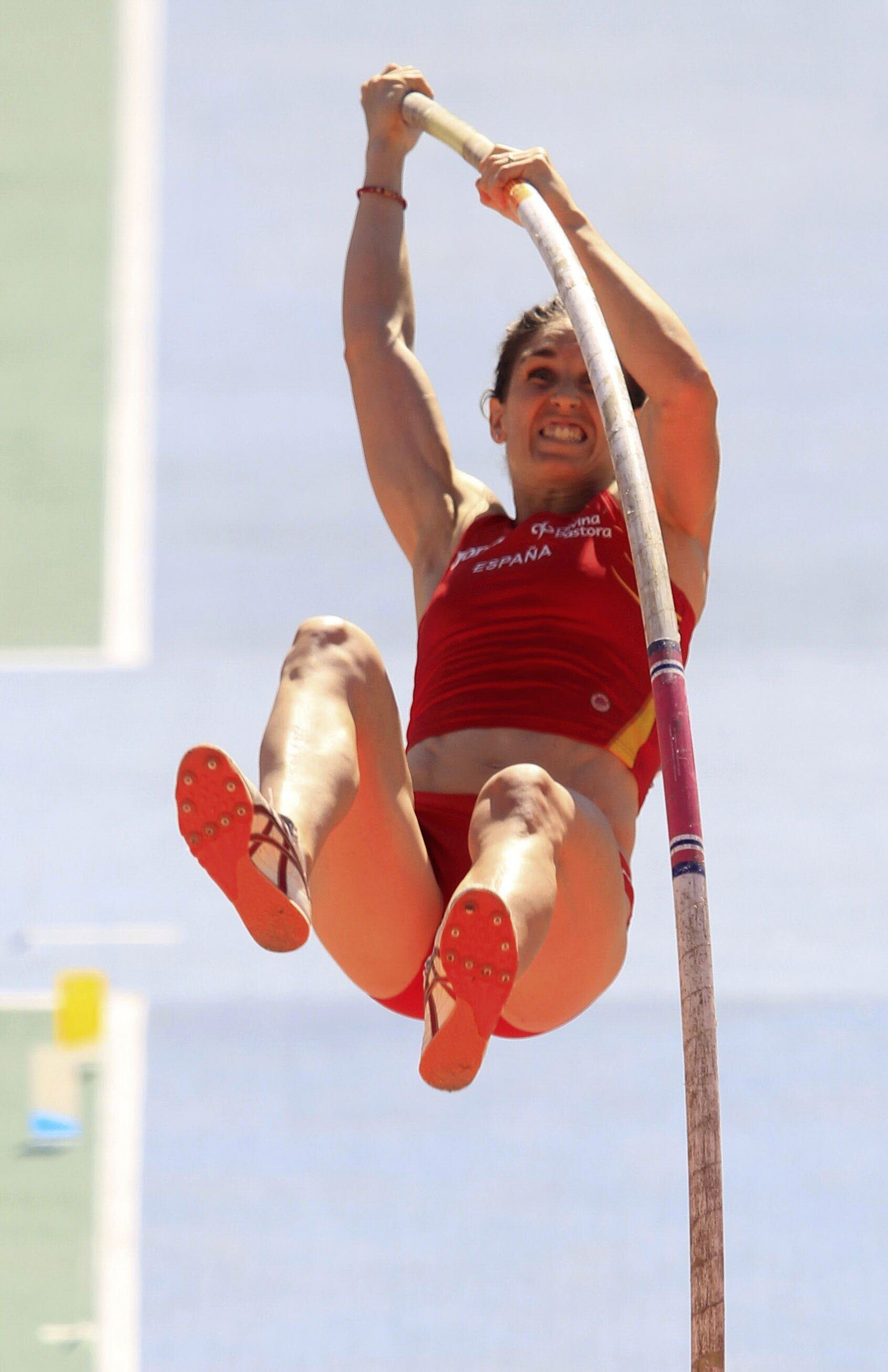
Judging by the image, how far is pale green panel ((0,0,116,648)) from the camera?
7.32 meters

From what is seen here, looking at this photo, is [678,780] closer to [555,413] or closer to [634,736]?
[634,736]

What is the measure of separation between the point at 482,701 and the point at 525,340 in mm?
601

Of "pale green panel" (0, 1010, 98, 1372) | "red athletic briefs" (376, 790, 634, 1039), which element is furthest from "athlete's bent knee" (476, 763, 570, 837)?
"pale green panel" (0, 1010, 98, 1372)

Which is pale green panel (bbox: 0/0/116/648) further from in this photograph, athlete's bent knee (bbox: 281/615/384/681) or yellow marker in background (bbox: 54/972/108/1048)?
athlete's bent knee (bbox: 281/615/384/681)

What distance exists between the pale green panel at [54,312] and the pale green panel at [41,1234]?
193 cm

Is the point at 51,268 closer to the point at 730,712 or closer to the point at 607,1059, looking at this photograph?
the point at 730,712

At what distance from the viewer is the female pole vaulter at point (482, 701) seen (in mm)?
2148

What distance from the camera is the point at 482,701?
9.05 ft

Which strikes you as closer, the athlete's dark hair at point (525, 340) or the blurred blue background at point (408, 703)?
the athlete's dark hair at point (525, 340)

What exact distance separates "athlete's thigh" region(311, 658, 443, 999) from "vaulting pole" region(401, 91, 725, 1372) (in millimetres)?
325

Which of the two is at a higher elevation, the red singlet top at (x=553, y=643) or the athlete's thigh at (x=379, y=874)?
the red singlet top at (x=553, y=643)

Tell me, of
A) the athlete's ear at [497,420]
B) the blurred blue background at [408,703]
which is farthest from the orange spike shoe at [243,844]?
the blurred blue background at [408,703]

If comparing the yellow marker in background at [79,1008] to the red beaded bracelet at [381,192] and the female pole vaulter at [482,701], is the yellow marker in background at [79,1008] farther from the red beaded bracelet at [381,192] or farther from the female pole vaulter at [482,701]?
the red beaded bracelet at [381,192]

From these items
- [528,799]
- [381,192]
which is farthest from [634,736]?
[381,192]
